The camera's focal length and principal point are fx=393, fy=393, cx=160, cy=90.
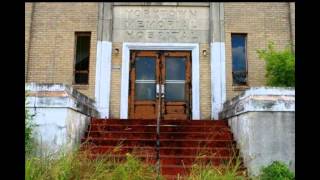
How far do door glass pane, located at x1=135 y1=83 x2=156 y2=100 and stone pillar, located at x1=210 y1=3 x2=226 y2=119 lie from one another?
72.7 inches

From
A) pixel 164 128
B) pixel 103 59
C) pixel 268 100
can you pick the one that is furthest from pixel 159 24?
pixel 268 100

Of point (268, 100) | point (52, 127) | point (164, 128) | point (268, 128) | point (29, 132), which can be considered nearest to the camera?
point (29, 132)

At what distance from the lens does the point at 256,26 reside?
1248 centimetres

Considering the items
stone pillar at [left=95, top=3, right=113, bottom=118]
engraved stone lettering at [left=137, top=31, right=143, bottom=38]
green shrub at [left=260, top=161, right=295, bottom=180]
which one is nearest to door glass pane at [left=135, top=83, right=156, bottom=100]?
stone pillar at [left=95, top=3, right=113, bottom=118]

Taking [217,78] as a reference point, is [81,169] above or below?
below

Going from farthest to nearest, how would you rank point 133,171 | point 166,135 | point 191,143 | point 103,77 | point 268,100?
1. point 103,77
2. point 166,135
3. point 191,143
4. point 268,100
5. point 133,171

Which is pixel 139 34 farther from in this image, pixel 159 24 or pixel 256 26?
pixel 256 26

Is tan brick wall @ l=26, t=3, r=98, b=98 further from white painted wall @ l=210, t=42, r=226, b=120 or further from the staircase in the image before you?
white painted wall @ l=210, t=42, r=226, b=120

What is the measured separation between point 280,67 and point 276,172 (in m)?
4.23

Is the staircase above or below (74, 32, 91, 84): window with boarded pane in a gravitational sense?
below

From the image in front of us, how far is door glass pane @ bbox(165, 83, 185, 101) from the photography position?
40.1 ft

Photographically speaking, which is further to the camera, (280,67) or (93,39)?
(93,39)
